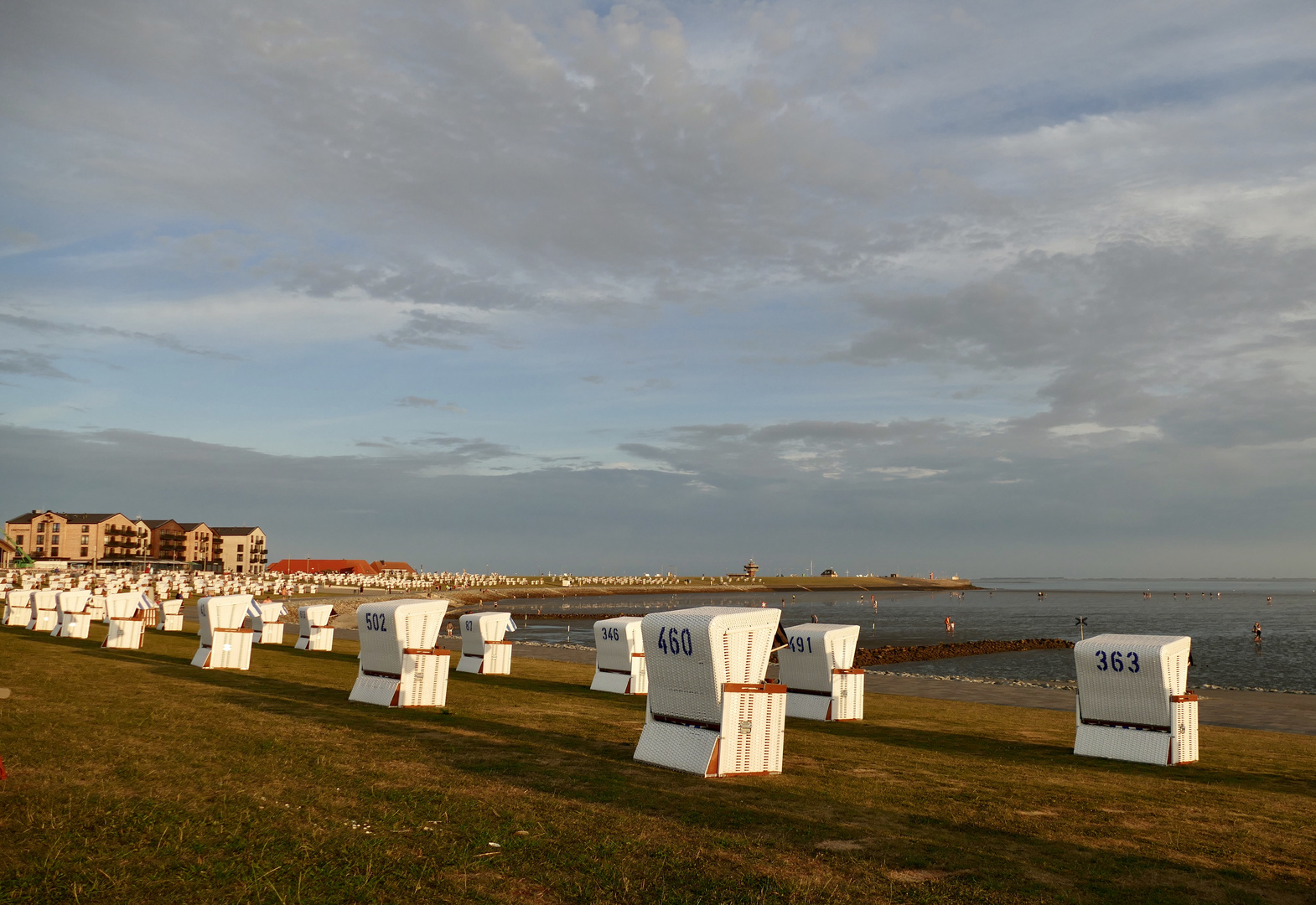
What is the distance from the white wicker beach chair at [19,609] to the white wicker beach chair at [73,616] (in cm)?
753

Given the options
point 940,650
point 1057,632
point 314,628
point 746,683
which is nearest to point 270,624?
point 314,628

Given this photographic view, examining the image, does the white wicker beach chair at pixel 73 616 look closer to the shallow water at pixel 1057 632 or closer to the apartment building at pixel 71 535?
the shallow water at pixel 1057 632

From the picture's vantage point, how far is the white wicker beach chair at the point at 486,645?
109ft

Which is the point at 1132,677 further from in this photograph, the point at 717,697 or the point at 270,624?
the point at 270,624

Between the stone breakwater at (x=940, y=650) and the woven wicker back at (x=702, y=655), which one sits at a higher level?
the woven wicker back at (x=702, y=655)

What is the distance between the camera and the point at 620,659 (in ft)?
94.6

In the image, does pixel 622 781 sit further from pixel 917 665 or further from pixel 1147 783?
pixel 917 665

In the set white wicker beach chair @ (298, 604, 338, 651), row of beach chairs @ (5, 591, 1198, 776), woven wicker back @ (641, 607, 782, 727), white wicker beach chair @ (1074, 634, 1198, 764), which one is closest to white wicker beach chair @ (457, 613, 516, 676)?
row of beach chairs @ (5, 591, 1198, 776)

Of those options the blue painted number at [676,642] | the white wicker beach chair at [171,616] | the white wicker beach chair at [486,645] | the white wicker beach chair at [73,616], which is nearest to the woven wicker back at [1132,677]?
the blue painted number at [676,642]

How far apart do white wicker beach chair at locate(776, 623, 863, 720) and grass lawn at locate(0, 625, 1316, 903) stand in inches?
103

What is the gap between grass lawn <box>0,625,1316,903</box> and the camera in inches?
331

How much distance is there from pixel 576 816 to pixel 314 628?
122ft

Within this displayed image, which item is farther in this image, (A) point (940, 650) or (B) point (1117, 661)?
(A) point (940, 650)

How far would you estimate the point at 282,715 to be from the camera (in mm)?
19219
